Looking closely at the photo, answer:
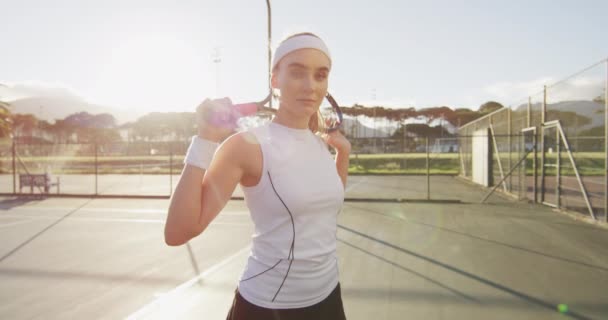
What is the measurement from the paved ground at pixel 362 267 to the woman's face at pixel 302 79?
10.2 feet

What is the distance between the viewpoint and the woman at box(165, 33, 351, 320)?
1.24 meters

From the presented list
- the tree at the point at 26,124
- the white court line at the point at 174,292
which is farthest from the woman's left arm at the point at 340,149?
the tree at the point at 26,124

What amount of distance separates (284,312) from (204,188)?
21.3 inches

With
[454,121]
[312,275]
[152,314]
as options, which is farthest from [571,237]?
[454,121]

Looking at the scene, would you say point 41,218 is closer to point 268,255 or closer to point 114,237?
point 114,237

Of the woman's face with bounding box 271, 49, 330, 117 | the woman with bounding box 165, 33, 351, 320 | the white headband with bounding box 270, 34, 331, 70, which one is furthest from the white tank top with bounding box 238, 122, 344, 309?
the white headband with bounding box 270, 34, 331, 70

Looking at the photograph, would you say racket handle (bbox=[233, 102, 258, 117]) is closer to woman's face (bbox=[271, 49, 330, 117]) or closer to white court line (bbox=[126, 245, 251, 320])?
woman's face (bbox=[271, 49, 330, 117])

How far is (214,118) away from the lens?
4.13 ft

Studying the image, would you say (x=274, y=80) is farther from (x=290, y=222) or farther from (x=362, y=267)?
(x=362, y=267)

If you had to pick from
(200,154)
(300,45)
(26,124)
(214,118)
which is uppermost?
(26,124)

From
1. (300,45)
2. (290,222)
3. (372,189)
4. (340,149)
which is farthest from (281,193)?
(372,189)

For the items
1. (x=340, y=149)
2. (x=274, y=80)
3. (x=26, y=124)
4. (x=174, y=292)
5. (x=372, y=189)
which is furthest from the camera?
(x=26, y=124)

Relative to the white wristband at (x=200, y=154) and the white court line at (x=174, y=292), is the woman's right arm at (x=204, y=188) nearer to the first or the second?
the white wristband at (x=200, y=154)

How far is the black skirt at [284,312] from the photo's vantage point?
A: 1401 millimetres
